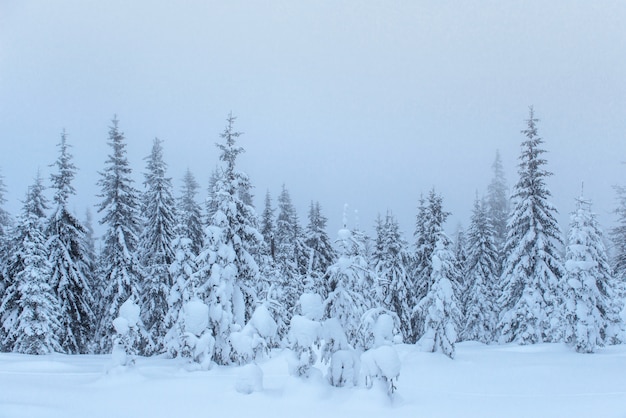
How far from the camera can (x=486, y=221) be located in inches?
1491

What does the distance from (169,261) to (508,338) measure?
2344cm

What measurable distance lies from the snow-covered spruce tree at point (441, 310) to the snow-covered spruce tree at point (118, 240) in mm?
16400

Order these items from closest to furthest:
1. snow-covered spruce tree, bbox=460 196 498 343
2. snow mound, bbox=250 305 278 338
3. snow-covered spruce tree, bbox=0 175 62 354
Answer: snow mound, bbox=250 305 278 338 → snow-covered spruce tree, bbox=0 175 62 354 → snow-covered spruce tree, bbox=460 196 498 343

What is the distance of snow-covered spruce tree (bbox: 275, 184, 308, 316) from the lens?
35.4 metres

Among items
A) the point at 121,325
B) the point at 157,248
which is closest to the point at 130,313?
the point at 121,325

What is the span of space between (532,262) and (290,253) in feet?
60.8

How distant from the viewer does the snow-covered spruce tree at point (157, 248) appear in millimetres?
28094

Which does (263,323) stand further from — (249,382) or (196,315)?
(196,315)

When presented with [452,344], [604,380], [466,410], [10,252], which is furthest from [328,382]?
[10,252]

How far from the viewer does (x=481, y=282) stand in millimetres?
36750

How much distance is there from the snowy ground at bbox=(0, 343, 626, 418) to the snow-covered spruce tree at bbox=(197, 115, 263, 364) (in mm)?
2323

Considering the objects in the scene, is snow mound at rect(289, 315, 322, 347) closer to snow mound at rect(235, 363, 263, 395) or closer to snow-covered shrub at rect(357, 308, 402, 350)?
snow-covered shrub at rect(357, 308, 402, 350)

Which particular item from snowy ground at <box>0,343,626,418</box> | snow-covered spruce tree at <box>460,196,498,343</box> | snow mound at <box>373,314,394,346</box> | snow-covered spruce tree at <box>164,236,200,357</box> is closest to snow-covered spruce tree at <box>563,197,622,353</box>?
snowy ground at <box>0,343,626,418</box>

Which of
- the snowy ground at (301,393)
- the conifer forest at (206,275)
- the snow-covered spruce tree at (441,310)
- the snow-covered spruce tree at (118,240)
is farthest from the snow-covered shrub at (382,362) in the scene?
the snow-covered spruce tree at (118,240)
